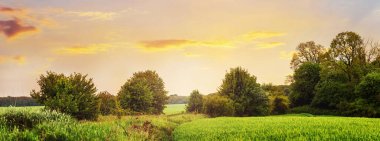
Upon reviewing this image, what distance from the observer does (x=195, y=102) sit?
71.2m

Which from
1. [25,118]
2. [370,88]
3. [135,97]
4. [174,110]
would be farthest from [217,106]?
[174,110]

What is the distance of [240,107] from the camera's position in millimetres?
65312

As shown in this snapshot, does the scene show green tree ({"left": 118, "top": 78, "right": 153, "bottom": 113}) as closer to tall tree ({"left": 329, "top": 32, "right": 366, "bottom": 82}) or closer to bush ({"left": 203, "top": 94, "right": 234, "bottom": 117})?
bush ({"left": 203, "top": 94, "right": 234, "bottom": 117})

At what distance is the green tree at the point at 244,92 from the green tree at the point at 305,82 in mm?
20258

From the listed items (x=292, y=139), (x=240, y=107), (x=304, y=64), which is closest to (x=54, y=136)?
(x=292, y=139)

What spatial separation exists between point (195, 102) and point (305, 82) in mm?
27013

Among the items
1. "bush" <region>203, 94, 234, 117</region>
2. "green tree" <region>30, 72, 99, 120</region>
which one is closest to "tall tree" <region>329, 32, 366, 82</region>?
"bush" <region>203, 94, 234, 117</region>

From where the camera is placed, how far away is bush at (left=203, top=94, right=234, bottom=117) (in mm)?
62344

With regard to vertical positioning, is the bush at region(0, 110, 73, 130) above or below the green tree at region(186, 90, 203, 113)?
below

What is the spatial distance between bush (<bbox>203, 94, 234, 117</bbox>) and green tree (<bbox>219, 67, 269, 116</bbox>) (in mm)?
2612

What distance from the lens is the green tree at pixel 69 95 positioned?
3602cm

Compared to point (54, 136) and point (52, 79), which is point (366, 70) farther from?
point (54, 136)

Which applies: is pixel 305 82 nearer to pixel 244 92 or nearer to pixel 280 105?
pixel 280 105

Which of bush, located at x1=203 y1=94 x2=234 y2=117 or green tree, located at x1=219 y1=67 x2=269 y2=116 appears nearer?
bush, located at x1=203 y1=94 x2=234 y2=117
